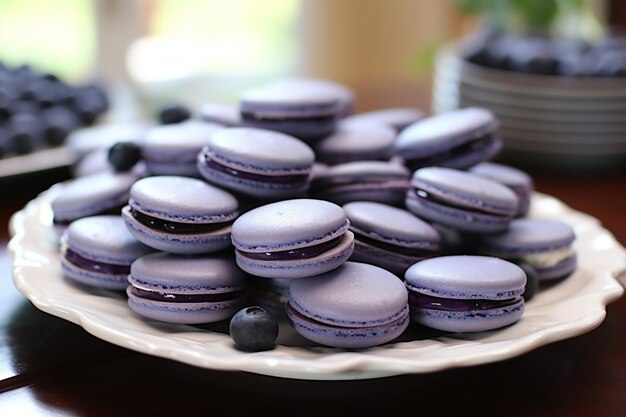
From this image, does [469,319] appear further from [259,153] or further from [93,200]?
[93,200]

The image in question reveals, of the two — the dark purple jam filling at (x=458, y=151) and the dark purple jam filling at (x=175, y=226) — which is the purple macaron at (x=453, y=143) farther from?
the dark purple jam filling at (x=175, y=226)

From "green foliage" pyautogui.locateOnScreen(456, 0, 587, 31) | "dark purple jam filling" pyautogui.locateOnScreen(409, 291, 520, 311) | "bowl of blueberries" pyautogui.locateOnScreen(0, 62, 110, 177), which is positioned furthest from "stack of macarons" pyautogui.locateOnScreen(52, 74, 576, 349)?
"green foliage" pyautogui.locateOnScreen(456, 0, 587, 31)

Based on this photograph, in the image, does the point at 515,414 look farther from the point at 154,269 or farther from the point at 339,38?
the point at 339,38

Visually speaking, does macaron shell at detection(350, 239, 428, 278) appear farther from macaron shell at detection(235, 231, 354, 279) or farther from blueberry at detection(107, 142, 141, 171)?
blueberry at detection(107, 142, 141, 171)

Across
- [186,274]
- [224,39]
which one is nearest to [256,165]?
[186,274]

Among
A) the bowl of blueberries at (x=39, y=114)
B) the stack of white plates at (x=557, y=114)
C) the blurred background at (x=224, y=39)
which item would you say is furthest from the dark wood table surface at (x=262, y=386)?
the blurred background at (x=224, y=39)

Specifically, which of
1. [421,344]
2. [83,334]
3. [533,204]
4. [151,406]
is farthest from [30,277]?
[533,204]
